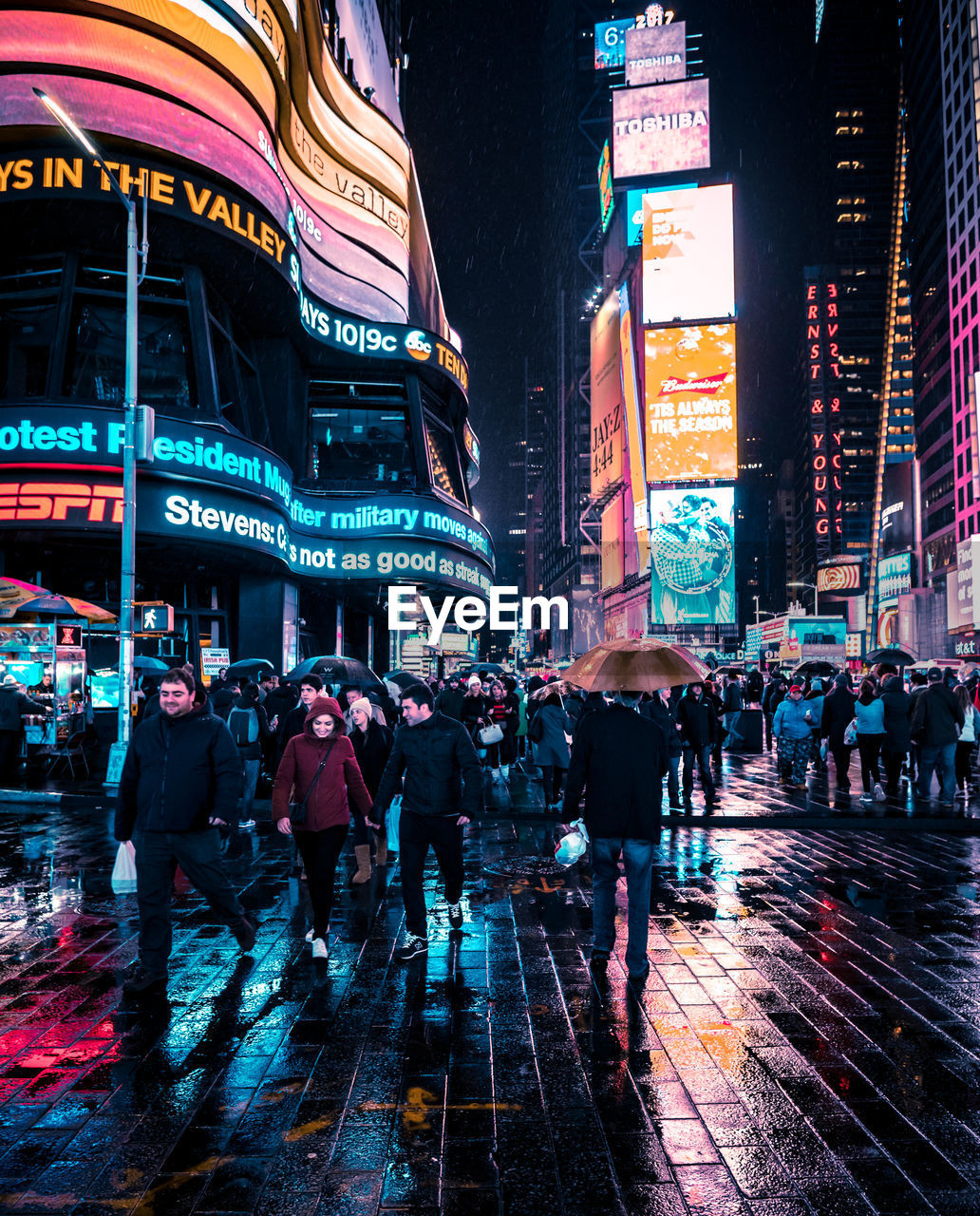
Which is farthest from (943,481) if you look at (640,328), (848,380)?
(848,380)

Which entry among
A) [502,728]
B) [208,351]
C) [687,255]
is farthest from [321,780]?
[687,255]

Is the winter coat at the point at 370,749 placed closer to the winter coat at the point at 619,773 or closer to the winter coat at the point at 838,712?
the winter coat at the point at 619,773

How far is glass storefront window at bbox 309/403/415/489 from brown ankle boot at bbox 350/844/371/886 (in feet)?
76.7

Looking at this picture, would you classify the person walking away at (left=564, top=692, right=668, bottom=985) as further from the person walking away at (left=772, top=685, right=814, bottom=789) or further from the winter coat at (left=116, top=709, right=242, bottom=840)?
the person walking away at (left=772, top=685, right=814, bottom=789)

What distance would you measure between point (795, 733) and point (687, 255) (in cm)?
7590

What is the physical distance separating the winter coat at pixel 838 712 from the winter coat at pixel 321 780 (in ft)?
38.2

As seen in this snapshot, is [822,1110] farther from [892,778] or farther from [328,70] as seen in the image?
[328,70]

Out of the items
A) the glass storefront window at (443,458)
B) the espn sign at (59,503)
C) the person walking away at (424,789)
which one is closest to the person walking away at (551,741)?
the person walking away at (424,789)

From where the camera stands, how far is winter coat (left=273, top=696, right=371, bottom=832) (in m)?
6.09

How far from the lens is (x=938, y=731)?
1255cm

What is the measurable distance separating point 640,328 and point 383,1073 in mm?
88702

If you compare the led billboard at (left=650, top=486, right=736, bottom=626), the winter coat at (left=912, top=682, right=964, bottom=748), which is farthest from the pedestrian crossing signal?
the led billboard at (left=650, top=486, right=736, bottom=626)

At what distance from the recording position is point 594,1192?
317cm

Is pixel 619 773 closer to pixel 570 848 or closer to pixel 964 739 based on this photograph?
pixel 570 848
